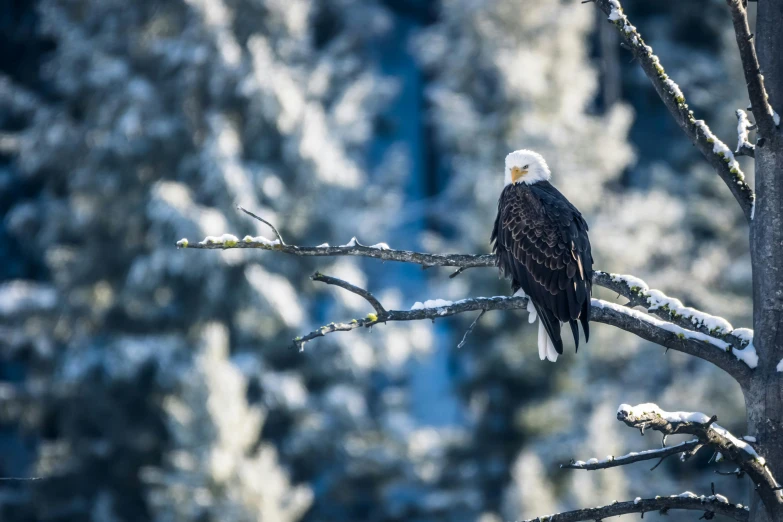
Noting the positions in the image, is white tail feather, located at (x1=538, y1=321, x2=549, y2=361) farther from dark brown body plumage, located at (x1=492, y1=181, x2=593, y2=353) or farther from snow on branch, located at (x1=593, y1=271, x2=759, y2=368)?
snow on branch, located at (x1=593, y1=271, x2=759, y2=368)

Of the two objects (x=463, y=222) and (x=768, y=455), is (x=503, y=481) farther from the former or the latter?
(x=768, y=455)

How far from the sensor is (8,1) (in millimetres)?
17453

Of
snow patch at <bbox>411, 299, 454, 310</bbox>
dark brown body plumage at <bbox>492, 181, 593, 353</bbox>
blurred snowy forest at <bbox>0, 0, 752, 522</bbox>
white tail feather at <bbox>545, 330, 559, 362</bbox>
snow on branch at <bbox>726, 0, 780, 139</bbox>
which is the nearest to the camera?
snow on branch at <bbox>726, 0, 780, 139</bbox>

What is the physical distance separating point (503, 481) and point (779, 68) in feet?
34.1

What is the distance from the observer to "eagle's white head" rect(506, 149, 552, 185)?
5.96 m

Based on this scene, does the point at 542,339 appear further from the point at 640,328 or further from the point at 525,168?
the point at 525,168

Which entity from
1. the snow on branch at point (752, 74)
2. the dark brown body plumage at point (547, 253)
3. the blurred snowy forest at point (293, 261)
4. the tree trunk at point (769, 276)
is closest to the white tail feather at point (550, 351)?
the dark brown body plumage at point (547, 253)

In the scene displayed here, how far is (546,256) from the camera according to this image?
4945mm

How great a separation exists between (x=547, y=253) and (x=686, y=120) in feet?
3.65

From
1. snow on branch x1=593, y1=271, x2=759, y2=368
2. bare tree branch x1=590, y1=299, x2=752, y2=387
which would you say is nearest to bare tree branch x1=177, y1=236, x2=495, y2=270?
snow on branch x1=593, y1=271, x2=759, y2=368

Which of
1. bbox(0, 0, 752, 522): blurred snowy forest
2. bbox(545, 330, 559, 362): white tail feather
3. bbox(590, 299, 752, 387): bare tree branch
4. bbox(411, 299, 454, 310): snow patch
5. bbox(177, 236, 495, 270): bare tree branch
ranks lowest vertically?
bbox(590, 299, 752, 387): bare tree branch

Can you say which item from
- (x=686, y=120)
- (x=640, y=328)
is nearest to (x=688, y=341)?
(x=640, y=328)

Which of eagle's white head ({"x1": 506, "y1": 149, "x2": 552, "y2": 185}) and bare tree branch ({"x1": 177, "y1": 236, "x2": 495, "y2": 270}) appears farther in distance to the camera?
eagle's white head ({"x1": 506, "y1": 149, "x2": 552, "y2": 185})

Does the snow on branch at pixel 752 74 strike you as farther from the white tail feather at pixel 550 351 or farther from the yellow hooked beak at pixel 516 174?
the yellow hooked beak at pixel 516 174
